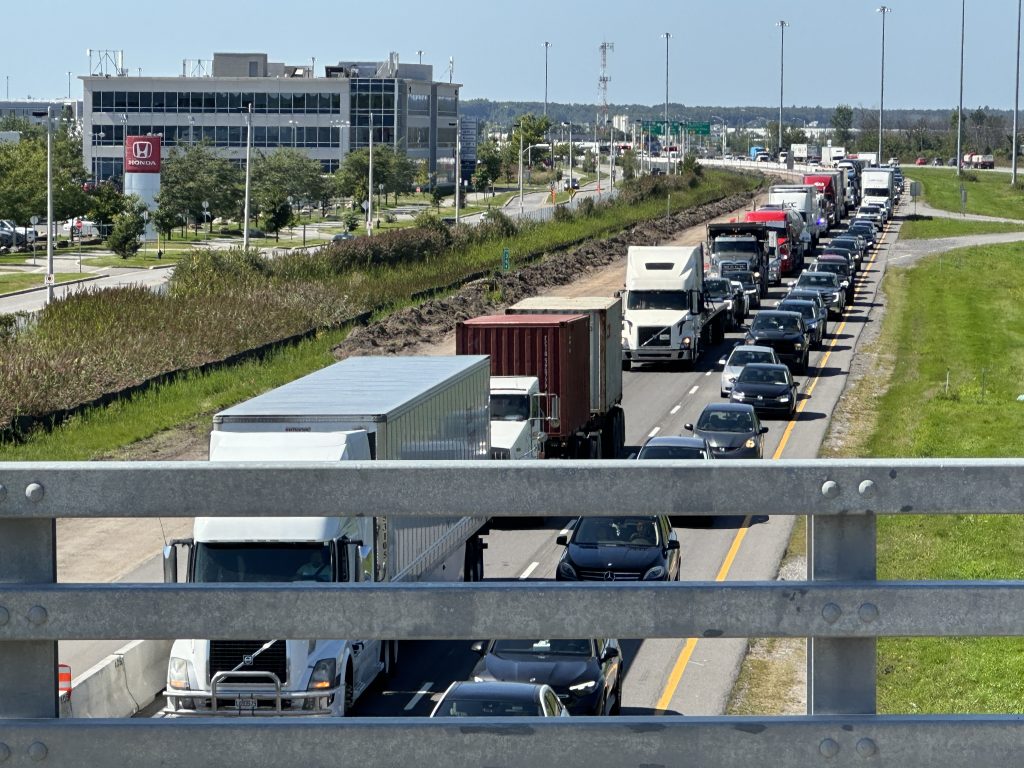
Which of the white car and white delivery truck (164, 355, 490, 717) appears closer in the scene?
white delivery truck (164, 355, 490, 717)

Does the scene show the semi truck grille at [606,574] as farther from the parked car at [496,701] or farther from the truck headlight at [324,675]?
the truck headlight at [324,675]

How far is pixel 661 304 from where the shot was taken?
50.1 m

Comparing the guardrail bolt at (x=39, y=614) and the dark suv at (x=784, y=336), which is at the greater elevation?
the guardrail bolt at (x=39, y=614)

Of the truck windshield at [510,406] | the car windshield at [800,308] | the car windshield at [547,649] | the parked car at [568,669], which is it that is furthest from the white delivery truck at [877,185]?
the parked car at [568,669]

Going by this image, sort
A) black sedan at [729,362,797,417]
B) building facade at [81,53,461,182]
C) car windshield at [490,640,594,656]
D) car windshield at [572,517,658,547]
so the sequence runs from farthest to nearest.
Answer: building facade at [81,53,461,182]
black sedan at [729,362,797,417]
car windshield at [572,517,658,547]
car windshield at [490,640,594,656]

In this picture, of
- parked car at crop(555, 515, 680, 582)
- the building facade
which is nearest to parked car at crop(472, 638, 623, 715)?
parked car at crop(555, 515, 680, 582)

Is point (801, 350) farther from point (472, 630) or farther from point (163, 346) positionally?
point (472, 630)

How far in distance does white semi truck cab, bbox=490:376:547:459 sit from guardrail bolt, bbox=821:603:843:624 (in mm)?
24734

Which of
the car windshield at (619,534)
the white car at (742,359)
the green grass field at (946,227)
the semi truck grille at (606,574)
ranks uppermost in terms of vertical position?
the green grass field at (946,227)

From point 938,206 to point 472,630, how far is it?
143m

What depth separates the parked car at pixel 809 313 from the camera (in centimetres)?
5466

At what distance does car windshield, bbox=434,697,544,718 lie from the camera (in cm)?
1362

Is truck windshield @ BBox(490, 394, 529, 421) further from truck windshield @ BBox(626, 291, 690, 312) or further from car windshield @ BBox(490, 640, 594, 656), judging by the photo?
truck windshield @ BBox(626, 291, 690, 312)

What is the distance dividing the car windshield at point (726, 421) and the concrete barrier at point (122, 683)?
17.6 meters
